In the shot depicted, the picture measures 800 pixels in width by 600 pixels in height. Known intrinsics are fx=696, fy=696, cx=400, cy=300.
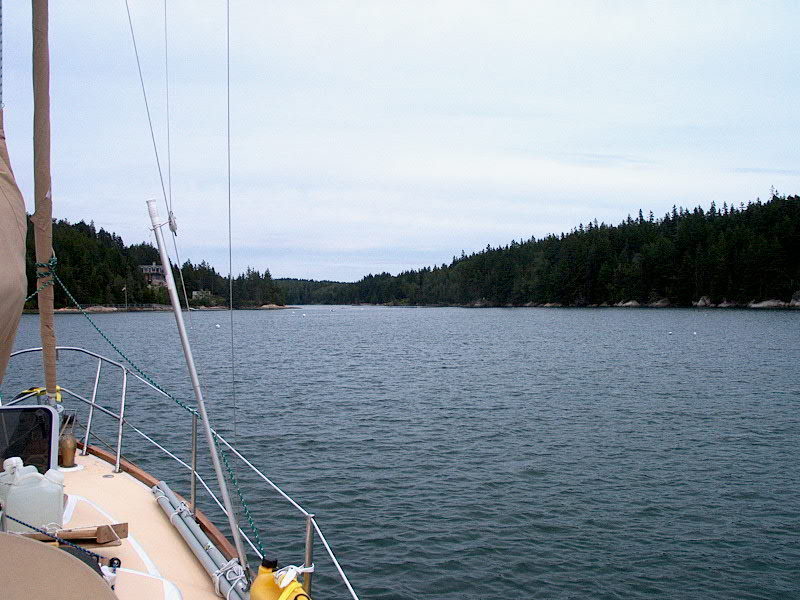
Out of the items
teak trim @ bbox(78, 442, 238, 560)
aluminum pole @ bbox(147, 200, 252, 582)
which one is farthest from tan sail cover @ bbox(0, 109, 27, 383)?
teak trim @ bbox(78, 442, 238, 560)

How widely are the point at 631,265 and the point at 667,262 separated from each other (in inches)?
347

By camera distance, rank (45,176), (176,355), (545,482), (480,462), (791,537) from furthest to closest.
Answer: (176,355) → (480,462) → (545,482) → (791,537) → (45,176)

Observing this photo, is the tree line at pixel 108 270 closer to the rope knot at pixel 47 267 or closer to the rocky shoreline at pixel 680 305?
the rocky shoreline at pixel 680 305

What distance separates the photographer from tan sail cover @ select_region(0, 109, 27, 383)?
10.5 feet

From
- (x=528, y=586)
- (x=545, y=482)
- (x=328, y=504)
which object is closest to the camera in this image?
(x=528, y=586)

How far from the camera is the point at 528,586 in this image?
9289 millimetres

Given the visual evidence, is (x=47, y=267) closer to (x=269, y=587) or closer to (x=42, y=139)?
(x=42, y=139)

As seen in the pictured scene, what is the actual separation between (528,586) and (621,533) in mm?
2449

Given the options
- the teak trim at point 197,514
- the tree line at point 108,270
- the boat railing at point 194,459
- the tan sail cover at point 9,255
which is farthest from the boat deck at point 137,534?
the tree line at point 108,270

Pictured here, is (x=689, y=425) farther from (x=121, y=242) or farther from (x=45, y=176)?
(x=121, y=242)

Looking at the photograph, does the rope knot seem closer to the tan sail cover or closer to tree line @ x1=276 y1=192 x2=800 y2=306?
the tan sail cover

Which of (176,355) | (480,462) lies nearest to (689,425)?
(480,462)

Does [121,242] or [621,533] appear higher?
[121,242]

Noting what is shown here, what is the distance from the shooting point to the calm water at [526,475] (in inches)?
383
